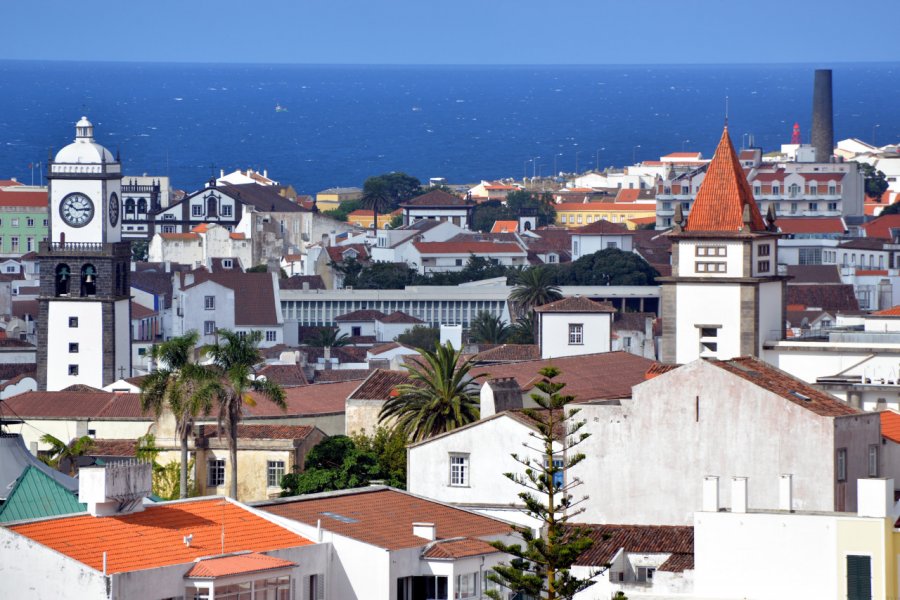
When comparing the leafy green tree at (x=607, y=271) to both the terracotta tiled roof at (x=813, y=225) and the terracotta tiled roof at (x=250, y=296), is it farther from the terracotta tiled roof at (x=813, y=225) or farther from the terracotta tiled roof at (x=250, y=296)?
the terracotta tiled roof at (x=250, y=296)

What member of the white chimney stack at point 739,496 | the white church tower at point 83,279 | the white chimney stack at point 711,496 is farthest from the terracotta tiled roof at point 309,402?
the white chimney stack at point 739,496

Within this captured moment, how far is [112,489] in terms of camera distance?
124ft

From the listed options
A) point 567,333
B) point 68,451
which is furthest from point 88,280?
point 68,451

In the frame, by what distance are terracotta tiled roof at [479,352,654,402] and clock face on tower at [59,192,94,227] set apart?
26449 millimetres

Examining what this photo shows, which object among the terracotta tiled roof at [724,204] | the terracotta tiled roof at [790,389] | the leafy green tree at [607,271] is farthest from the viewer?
the leafy green tree at [607,271]

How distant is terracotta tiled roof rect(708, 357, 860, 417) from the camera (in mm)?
46188

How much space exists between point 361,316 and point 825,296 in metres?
21.1

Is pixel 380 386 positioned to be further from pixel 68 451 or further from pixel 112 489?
pixel 112 489

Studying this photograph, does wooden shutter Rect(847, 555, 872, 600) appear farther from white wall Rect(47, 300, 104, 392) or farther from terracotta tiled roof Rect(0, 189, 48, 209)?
terracotta tiled roof Rect(0, 189, 48, 209)

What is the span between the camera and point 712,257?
63.4 m

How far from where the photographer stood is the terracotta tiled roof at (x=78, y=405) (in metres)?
71.6

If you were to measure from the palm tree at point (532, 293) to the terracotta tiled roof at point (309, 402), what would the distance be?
46.8m

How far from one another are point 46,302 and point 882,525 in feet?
192

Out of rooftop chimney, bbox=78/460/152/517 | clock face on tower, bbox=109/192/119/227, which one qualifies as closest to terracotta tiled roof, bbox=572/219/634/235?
clock face on tower, bbox=109/192/119/227
